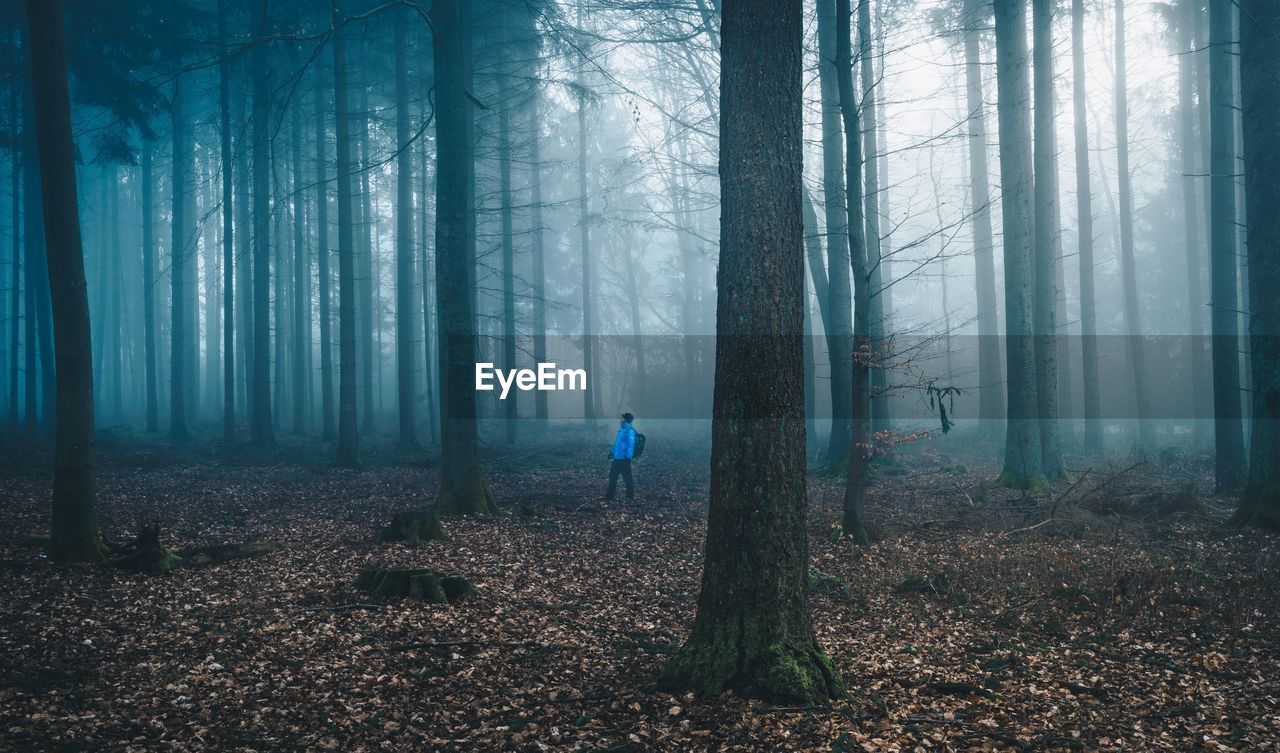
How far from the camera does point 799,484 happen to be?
15.1 ft

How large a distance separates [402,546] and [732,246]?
20.7ft

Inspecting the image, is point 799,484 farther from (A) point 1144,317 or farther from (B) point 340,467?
(A) point 1144,317

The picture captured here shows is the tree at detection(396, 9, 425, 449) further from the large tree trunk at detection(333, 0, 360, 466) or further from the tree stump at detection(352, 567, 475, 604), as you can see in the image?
the tree stump at detection(352, 567, 475, 604)

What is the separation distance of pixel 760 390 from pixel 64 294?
753cm

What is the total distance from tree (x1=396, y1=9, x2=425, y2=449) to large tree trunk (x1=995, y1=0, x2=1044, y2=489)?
13.6 metres

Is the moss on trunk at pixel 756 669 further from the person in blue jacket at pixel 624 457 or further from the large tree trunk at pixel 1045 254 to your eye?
the large tree trunk at pixel 1045 254

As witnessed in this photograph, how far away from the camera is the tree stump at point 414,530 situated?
9.06m

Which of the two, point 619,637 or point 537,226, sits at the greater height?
point 537,226

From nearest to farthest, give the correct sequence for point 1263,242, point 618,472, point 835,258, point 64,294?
point 64,294 → point 1263,242 → point 618,472 → point 835,258

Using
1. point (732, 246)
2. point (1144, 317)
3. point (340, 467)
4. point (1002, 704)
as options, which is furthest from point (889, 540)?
point (1144, 317)

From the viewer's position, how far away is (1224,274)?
11852 millimetres

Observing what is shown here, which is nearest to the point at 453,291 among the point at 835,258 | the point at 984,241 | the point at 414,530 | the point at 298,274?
the point at 414,530

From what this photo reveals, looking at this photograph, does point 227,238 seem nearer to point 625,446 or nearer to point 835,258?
point 625,446

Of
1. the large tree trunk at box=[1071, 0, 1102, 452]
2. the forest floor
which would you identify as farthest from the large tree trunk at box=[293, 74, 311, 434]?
the large tree trunk at box=[1071, 0, 1102, 452]
